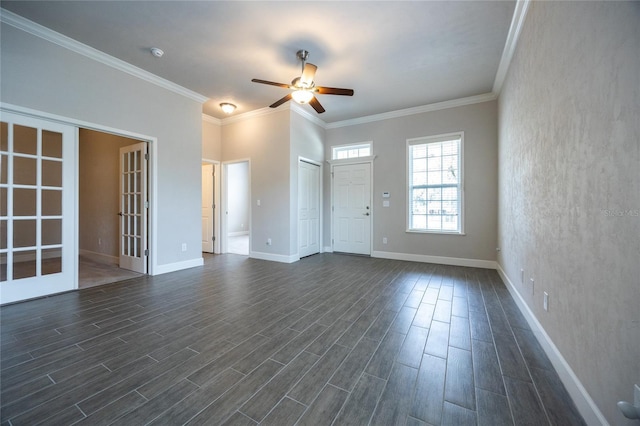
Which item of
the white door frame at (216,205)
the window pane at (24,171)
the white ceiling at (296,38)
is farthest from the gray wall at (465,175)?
the window pane at (24,171)

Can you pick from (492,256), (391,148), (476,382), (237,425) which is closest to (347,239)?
(391,148)

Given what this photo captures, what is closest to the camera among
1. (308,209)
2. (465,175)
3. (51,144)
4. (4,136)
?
(4,136)

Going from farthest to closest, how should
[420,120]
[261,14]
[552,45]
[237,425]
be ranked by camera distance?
[420,120] < [261,14] < [552,45] < [237,425]

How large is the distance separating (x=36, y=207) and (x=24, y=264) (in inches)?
26.4

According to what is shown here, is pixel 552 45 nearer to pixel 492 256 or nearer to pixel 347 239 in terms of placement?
pixel 492 256

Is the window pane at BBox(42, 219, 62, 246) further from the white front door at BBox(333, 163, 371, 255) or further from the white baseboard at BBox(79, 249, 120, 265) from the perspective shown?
the white front door at BBox(333, 163, 371, 255)

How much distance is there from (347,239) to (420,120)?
2937 mm

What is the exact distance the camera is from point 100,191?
206 inches

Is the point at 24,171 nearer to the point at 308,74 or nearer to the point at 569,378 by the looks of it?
the point at 308,74

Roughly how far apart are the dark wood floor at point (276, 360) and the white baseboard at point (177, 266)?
2.65ft

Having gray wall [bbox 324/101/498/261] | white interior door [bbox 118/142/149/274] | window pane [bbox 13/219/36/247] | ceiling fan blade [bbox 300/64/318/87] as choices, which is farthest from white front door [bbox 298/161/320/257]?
window pane [bbox 13/219/36/247]

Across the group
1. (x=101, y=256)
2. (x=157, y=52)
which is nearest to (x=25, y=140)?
(x=157, y=52)

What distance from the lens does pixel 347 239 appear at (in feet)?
19.4

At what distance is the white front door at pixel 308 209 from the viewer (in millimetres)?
5371
